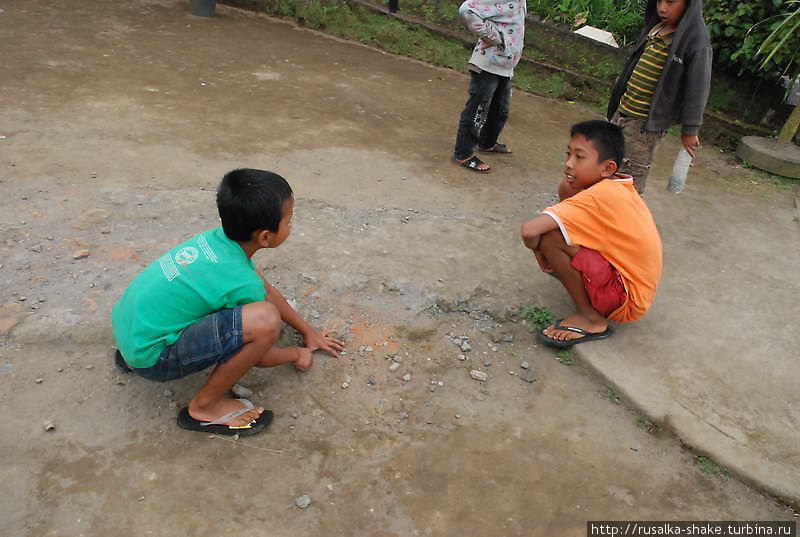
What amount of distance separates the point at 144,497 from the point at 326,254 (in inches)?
57.5

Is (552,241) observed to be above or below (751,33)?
below

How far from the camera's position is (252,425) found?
7.08 feet

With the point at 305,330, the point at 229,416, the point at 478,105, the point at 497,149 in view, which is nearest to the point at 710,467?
the point at 305,330

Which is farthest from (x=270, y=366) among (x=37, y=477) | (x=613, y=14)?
(x=613, y=14)

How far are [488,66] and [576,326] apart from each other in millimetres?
2203

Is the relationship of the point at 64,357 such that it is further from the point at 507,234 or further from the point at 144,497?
the point at 507,234

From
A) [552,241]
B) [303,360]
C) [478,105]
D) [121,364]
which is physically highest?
[478,105]

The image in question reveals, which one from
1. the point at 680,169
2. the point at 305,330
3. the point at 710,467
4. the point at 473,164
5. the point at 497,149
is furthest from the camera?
the point at 497,149

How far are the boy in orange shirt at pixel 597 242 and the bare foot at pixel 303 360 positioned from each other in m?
1.00

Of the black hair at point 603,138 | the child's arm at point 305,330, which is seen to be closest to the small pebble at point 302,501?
the child's arm at point 305,330

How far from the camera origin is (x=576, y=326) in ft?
8.85

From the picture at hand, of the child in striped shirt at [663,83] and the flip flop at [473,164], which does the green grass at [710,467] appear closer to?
the child in striped shirt at [663,83]

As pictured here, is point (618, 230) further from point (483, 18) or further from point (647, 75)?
point (483, 18)

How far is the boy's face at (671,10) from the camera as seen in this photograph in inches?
121
